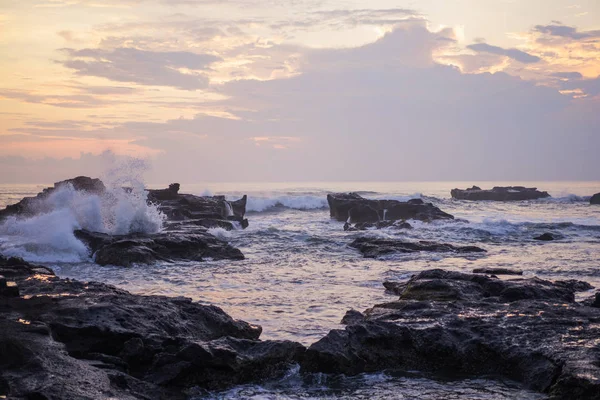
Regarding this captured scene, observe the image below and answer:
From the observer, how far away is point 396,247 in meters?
20.6

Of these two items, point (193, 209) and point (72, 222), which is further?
point (193, 209)

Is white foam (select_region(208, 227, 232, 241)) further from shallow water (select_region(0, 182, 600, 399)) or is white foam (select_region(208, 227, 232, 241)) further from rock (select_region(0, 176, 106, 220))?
rock (select_region(0, 176, 106, 220))

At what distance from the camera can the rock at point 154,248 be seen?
16422 millimetres

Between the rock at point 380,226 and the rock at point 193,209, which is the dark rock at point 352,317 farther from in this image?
the rock at point 380,226

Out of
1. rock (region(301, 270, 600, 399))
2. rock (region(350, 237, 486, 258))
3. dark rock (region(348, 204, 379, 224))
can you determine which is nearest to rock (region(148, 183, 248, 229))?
dark rock (region(348, 204, 379, 224))

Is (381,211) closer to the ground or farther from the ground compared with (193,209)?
closer to the ground

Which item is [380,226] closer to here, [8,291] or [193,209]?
[193,209]

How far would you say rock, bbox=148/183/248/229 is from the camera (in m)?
27.5

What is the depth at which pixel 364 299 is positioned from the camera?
38.2 ft

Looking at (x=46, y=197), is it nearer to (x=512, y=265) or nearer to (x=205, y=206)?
(x=205, y=206)

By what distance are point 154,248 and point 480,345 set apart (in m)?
12.2

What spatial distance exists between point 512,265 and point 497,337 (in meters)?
11.0

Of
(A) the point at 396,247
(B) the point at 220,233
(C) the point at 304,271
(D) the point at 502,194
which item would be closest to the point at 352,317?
(C) the point at 304,271

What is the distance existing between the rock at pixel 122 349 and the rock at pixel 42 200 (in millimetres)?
15293
